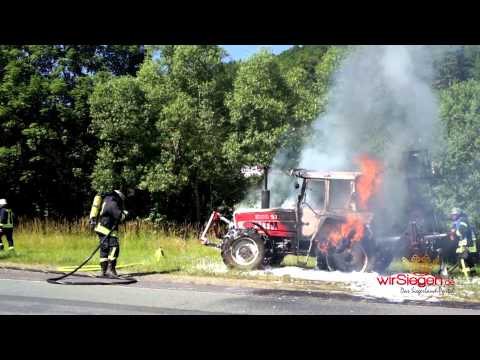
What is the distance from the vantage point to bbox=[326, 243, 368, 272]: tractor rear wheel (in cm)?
1064

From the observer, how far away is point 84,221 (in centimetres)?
1855

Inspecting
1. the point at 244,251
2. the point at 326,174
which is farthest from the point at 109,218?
the point at 326,174

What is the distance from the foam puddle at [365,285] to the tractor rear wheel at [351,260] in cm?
15

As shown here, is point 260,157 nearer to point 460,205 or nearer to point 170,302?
point 460,205

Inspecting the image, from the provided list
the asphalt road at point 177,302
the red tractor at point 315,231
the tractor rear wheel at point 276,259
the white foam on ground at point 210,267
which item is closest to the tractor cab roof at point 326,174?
the red tractor at point 315,231

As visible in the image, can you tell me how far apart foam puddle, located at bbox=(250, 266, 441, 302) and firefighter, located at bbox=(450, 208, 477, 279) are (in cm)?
154

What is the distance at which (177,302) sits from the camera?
25.6ft

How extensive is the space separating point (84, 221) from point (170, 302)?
11.8 metres

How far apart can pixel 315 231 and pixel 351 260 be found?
3.28ft

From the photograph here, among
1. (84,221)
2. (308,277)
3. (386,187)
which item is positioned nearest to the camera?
(308,277)

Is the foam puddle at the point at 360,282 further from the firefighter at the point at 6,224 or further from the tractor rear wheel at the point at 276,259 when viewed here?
the firefighter at the point at 6,224

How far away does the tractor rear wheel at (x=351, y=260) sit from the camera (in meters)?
10.6

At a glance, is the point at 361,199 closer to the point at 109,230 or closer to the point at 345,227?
the point at 345,227

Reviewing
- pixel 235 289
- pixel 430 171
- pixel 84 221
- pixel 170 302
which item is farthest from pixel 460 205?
pixel 84 221
